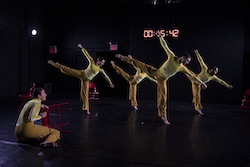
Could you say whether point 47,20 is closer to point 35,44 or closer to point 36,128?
point 35,44

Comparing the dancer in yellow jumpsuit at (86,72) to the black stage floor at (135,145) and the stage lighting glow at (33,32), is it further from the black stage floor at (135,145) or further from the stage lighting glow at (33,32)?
the stage lighting glow at (33,32)

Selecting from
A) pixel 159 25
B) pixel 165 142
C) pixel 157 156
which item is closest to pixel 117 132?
pixel 165 142

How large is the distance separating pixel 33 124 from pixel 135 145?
1372mm

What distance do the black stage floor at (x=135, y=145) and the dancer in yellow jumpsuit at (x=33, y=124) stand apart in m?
0.12

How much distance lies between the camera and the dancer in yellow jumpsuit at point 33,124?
3.14 metres

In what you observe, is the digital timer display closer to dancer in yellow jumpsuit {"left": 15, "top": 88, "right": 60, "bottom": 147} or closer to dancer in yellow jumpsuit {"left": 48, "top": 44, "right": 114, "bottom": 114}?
dancer in yellow jumpsuit {"left": 48, "top": 44, "right": 114, "bottom": 114}

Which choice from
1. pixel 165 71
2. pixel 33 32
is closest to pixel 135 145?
pixel 165 71

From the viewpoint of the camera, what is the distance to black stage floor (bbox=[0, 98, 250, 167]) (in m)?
2.77

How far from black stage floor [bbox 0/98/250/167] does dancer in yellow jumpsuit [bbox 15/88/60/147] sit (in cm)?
12

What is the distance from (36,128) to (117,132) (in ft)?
4.54

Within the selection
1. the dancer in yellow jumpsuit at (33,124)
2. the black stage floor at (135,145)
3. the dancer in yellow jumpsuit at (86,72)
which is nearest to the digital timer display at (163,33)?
the dancer in yellow jumpsuit at (86,72)

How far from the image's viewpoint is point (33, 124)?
10.7 feet

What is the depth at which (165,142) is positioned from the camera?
3.63 metres

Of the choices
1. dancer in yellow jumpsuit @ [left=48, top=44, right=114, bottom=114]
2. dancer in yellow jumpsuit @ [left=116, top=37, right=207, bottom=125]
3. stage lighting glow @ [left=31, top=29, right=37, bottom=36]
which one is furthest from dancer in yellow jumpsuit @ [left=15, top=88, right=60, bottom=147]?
stage lighting glow @ [left=31, top=29, right=37, bottom=36]
